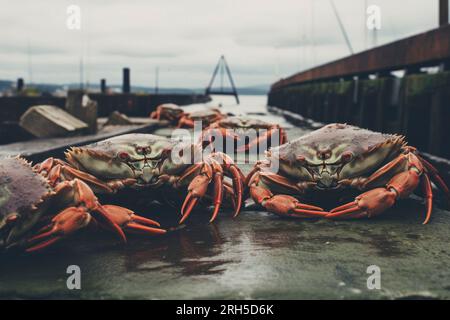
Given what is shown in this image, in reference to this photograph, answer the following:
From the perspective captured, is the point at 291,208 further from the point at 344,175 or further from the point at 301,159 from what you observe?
the point at 344,175

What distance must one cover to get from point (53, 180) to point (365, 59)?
8.55 metres

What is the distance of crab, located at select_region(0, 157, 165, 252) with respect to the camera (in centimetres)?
347

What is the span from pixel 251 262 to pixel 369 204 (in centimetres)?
151

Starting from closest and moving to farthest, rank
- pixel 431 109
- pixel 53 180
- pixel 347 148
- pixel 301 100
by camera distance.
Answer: pixel 53 180
pixel 347 148
pixel 431 109
pixel 301 100

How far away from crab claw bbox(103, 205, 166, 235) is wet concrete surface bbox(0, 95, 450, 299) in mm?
83

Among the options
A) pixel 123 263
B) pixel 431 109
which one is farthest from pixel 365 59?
pixel 123 263

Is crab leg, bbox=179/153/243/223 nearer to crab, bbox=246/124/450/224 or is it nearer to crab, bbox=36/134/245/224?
crab, bbox=36/134/245/224

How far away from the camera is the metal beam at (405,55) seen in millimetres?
6996

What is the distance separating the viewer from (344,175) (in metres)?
4.69

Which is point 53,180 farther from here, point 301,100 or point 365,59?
point 301,100

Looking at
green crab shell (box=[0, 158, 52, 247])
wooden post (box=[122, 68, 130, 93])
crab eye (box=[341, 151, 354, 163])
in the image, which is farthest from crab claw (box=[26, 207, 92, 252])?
wooden post (box=[122, 68, 130, 93])

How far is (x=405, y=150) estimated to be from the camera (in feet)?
16.1

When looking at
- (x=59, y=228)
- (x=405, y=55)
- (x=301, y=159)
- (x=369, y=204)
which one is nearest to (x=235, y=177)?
(x=301, y=159)
